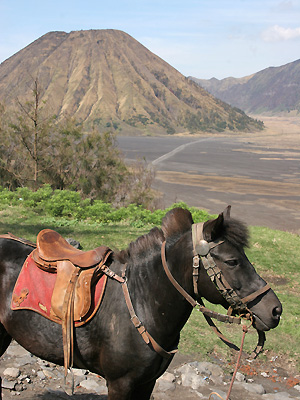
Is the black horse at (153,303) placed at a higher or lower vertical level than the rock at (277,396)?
higher

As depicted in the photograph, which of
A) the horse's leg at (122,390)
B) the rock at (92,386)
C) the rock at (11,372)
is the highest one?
the horse's leg at (122,390)

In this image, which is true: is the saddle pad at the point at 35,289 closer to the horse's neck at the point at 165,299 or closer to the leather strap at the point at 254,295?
the horse's neck at the point at 165,299

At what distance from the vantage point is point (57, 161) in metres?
33.8

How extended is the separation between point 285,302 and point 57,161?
2645 cm

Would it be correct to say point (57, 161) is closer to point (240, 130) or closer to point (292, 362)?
point (292, 362)

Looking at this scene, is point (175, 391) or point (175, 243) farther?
point (175, 391)

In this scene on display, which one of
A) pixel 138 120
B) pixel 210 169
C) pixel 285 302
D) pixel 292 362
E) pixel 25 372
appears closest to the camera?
pixel 25 372

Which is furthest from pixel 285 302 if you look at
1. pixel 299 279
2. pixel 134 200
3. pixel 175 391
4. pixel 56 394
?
pixel 134 200

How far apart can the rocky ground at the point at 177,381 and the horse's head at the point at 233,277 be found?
1.98 m

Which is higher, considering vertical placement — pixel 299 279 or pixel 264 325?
pixel 264 325

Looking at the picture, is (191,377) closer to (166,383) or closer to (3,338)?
(166,383)

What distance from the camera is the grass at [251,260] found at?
7.73m

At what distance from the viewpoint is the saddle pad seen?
388 cm

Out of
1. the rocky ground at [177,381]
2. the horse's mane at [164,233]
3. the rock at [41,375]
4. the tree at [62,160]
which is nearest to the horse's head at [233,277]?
the horse's mane at [164,233]
